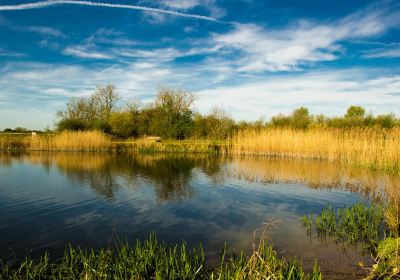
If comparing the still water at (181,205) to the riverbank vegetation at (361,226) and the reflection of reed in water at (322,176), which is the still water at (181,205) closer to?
the reflection of reed in water at (322,176)

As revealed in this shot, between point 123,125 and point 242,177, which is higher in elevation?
point 123,125

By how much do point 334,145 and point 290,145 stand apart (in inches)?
112

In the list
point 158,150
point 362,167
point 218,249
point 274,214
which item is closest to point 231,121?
point 158,150

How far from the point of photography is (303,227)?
7.10 m

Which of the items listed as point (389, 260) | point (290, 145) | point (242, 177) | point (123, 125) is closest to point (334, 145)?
point (290, 145)

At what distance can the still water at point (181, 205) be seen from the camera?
605 centimetres

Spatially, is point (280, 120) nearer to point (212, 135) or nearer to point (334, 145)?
point (212, 135)

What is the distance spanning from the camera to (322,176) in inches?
548

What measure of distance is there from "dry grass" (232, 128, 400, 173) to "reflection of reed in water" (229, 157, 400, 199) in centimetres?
94

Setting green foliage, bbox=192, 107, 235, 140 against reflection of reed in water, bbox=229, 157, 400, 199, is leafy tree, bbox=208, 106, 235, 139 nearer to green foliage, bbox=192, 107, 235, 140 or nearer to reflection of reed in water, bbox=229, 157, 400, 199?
green foliage, bbox=192, 107, 235, 140

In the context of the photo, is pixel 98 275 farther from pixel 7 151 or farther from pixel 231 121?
pixel 231 121

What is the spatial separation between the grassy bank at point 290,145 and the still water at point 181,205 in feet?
5.45

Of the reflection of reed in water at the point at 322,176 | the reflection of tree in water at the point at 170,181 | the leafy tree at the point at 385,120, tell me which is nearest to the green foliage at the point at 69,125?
the reflection of tree in water at the point at 170,181

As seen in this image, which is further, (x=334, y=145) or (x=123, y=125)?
(x=123, y=125)
